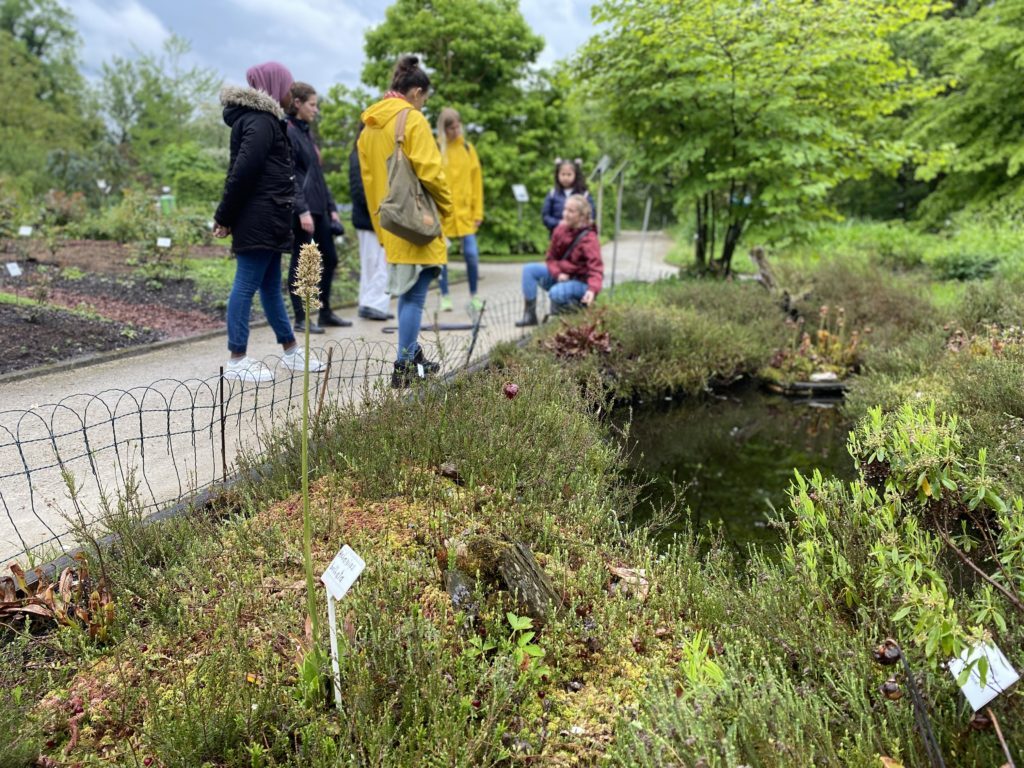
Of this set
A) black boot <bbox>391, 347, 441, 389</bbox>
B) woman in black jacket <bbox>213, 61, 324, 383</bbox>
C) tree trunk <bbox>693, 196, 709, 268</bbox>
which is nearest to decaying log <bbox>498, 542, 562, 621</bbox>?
black boot <bbox>391, 347, 441, 389</bbox>

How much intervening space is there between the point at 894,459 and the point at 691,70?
25.3ft

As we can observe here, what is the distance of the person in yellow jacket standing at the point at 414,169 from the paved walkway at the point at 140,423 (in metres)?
0.39

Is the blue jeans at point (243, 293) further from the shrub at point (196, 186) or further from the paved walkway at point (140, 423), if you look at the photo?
the shrub at point (196, 186)

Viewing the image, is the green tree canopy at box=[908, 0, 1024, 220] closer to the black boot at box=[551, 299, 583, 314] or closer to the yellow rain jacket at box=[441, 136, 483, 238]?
the yellow rain jacket at box=[441, 136, 483, 238]

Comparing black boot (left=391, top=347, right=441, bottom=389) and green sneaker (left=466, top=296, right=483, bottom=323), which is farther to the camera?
green sneaker (left=466, top=296, right=483, bottom=323)

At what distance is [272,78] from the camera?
533cm

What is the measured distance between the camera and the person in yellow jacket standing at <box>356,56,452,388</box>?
185 inches

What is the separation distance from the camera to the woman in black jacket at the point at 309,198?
5945 mm

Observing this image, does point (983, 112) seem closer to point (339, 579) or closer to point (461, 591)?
point (461, 591)

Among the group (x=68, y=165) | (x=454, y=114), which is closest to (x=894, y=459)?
(x=454, y=114)

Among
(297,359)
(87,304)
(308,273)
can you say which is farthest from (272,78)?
(308,273)

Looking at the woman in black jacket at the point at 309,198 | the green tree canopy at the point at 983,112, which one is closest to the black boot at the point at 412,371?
the woman in black jacket at the point at 309,198

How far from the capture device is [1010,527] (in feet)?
6.45

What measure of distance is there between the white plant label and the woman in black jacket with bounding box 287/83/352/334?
15.7 ft
